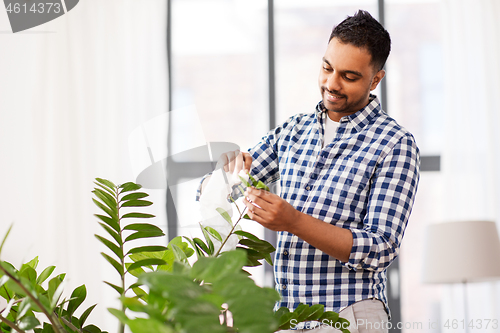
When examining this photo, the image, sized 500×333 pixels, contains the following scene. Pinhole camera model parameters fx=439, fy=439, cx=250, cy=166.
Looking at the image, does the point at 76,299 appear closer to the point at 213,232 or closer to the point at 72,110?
the point at 213,232

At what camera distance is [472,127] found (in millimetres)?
2432

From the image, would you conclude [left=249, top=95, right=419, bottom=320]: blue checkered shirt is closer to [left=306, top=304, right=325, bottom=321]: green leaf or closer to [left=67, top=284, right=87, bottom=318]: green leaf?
[left=306, top=304, right=325, bottom=321]: green leaf

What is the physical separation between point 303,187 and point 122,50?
178 cm

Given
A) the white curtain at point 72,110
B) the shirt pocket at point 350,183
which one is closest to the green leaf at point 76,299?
the shirt pocket at point 350,183

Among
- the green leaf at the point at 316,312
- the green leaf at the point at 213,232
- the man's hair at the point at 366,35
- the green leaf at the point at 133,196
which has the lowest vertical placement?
the green leaf at the point at 316,312

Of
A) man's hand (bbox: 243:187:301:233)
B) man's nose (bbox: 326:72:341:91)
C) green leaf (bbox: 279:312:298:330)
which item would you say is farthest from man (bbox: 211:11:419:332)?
green leaf (bbox: 279:312:298:330)

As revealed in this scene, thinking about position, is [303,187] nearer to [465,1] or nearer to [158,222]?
[158,222]

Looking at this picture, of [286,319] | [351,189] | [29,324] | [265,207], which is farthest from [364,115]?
[29,324]

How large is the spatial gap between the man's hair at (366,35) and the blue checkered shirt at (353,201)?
143mm

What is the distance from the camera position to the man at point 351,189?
1.05 metres

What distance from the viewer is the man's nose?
3.73 feet

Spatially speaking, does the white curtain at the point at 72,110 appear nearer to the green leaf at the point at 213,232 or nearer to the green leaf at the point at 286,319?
the green leaf at the point at 213,232

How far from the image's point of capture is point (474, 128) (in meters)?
2.43

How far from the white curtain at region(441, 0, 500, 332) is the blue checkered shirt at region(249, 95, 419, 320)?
1390 millimetres
